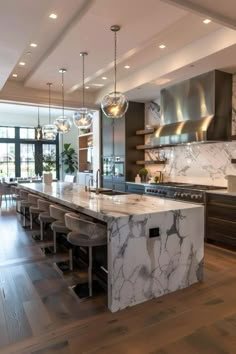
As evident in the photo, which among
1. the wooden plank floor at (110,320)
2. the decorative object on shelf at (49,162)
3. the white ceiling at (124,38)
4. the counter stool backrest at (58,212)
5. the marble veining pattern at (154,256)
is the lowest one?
the wooden plank floor at (110,320)

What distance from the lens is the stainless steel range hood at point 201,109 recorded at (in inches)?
189

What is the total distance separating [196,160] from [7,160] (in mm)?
8778

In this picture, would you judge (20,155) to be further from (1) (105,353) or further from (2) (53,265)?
(1) (105,353)

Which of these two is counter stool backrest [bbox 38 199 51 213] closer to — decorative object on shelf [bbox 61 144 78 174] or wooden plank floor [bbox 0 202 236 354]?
wooden plank floor [bbox 0 202 236 354]

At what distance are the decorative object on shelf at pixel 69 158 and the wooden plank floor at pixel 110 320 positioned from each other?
30.8ft

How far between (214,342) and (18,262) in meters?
2.78

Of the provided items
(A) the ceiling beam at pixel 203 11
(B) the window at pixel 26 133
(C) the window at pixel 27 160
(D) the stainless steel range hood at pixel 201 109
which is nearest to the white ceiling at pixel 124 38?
(A) the ceiling beam at pixel 203 11

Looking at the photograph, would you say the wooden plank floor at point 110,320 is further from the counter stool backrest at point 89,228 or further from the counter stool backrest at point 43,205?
the counter stool backrest at point 43,205

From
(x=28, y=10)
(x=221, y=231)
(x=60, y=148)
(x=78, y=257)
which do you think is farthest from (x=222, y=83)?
(x=60, y=148)

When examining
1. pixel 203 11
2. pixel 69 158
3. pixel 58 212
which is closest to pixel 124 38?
pixel 203 11

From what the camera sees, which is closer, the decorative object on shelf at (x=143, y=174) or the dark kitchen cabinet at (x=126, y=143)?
the decorative object on shelf at (x=143, y=174)

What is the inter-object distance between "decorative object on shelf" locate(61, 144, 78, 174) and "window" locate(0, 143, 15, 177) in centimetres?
218

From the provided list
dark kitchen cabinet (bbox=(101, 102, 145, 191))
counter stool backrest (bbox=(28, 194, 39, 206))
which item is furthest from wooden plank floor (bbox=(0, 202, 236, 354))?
dark kitchen cabinet (bbox=(101, 102, 145, 191))

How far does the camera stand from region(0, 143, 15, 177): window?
11734mm
